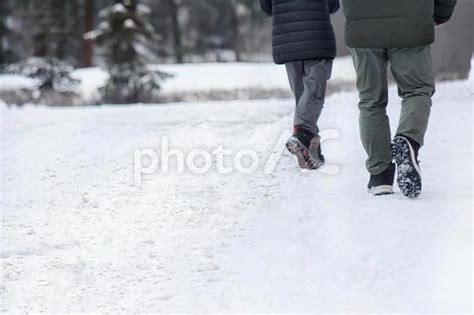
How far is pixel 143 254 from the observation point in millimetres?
4141

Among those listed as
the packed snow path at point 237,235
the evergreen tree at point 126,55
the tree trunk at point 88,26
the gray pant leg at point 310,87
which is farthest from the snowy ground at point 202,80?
the packed snow path at point 237,235

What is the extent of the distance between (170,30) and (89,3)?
41.4 ft

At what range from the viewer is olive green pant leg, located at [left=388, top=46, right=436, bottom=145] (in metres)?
4.71

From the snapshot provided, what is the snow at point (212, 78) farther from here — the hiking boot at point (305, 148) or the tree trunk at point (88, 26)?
the hiking boot at point (305, 148)

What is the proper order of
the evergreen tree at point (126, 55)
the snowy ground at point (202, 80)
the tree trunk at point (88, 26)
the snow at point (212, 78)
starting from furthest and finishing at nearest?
the tree trunk at point (88, 26) → the snow at point (212, 78) → the snowy ground at point (202, 80) → the evergreen tree at point (126, 55)

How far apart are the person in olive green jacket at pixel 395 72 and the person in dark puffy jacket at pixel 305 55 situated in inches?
32.0

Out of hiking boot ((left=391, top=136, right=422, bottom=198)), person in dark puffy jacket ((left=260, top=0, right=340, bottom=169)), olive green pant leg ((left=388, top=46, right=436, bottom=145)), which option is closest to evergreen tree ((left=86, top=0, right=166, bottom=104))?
person in dark puffy jacket ((left=260, top=0, right=340, bottom=169))

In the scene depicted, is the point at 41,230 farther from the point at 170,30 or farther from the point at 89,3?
the point at 170,30

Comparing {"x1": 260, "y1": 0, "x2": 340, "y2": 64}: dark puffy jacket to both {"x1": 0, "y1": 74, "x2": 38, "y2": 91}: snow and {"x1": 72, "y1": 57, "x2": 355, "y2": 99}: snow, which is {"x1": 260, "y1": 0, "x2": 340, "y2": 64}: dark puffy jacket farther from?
{"x1": 0, "y1": 74, "x2": 38, "y2": 91}: snow

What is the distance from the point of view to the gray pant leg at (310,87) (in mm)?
5820

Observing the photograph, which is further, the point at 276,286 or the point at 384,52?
the point at 384,52

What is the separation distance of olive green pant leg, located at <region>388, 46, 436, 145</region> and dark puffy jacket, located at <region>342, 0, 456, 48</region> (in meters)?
0.10

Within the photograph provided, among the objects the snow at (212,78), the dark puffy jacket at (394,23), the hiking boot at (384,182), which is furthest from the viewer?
the snow at (212,78)

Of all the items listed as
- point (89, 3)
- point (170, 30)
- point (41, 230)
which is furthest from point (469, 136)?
point (170, 30)
